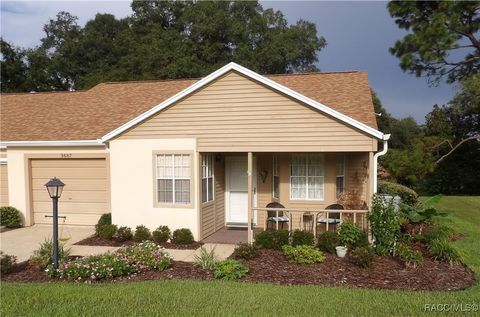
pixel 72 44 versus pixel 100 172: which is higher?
pixel 72 44

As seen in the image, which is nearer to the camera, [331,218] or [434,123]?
[331,218]

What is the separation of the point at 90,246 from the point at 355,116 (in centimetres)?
802

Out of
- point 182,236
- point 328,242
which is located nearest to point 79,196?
point 182,236

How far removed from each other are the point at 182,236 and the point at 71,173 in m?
5.29

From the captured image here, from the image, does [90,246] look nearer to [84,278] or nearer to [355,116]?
[84,278]

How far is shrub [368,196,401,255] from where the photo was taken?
30.6 feet

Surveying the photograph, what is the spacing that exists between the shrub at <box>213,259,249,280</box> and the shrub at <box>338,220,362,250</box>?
111 inches

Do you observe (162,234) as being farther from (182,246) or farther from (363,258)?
(363,258)

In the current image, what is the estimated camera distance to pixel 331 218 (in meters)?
11.2

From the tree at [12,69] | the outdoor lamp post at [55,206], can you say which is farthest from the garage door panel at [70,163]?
the tree at [12,69]

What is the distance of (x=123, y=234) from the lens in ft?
36.5

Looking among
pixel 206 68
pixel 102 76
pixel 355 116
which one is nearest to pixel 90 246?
pixel 355 116

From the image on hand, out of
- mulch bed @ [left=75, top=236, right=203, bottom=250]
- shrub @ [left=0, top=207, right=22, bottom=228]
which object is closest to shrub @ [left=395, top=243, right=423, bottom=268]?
mulch bed @ [left=75, top=236, right=203, bottom=250]

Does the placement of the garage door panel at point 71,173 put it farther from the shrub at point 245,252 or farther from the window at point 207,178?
the shrub at point 245,252
